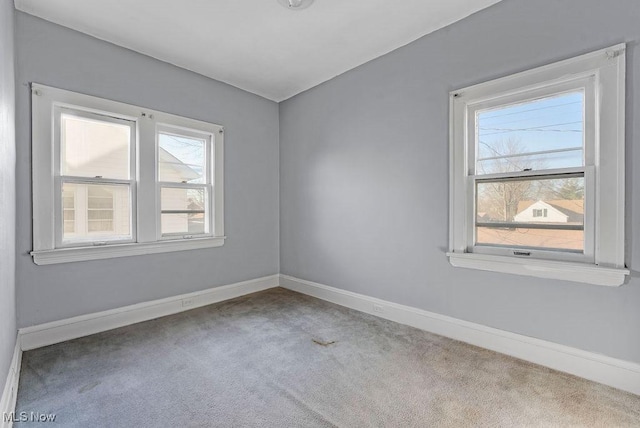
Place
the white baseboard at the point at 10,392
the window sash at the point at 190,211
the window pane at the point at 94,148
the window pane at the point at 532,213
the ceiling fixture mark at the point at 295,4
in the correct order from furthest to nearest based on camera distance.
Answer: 1. the window sash at the point at 190,211
2. the window pane at the point at 94,148
3. the ceiling fixture mark at the point at 295,4
4. the window pane at the point at 532,213
5. the white baseboard at the point at 10,392

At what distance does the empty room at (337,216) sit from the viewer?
183 cm

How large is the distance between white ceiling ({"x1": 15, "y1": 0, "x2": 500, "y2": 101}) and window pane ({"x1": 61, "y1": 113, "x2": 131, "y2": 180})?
80cm

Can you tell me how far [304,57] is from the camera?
123 inches

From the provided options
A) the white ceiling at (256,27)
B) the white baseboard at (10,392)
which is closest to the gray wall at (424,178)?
the white ceiling at (256,27)

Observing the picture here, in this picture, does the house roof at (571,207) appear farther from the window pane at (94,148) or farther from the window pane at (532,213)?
the window pane at (94,148)

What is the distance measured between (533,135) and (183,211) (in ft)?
11.3

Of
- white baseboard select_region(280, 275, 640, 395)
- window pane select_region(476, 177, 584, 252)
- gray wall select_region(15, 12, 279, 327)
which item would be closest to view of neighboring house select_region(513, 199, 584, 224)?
window pane select_region(476, 177, 584, 252)

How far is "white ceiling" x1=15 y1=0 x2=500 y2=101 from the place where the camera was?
2.34m

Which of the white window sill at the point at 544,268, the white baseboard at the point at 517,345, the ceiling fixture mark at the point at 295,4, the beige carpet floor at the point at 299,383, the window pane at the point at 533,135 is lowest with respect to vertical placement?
the beige carpet floor at the point at 299,383

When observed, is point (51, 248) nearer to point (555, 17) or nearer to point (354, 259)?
point (354, 259)

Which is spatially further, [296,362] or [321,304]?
[321,304]

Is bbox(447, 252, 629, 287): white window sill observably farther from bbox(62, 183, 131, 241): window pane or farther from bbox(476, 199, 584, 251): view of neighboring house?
bbox(62, 183, 131, 241): window pane

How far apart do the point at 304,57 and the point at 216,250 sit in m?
2.43

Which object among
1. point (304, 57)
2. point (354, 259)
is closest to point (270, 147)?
point (304, 57)
